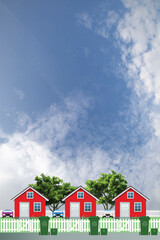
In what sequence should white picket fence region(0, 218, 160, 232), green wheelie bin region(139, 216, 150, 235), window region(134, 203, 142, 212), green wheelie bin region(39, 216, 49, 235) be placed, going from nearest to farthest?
green wheelie bin region(39, 216, 49, 235) → green wheelie bin region(139, 216, 150, 235) → white picket fence region(0, 218, 160, 232) → window region(134, 203, 142, 212)

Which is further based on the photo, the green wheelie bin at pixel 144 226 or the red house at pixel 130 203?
the red house at pixel 130 203

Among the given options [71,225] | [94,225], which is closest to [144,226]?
[94,225]

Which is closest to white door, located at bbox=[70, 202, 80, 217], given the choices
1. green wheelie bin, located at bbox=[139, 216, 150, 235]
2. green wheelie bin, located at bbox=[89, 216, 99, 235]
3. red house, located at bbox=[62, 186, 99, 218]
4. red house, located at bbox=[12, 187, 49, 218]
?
red house, located at bbox=[62, 186, 99, 218]

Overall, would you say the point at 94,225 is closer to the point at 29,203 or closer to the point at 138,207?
the point at 29,203

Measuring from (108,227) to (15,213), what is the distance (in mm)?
23046

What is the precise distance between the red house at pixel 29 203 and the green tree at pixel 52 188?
3527mm

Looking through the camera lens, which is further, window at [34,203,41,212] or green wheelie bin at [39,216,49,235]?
window at [34,203,41,212]

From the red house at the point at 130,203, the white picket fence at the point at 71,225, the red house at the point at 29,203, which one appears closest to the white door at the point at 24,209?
the red house at the point at 29,203

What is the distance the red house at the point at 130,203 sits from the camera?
201ft

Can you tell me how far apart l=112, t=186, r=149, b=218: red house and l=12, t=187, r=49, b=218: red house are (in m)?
11.0

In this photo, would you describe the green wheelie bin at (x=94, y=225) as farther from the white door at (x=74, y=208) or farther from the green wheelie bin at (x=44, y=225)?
the white door at (x=74, y=208)

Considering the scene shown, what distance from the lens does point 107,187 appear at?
227 feet

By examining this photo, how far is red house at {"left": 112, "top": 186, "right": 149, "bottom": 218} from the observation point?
6119 centimetres

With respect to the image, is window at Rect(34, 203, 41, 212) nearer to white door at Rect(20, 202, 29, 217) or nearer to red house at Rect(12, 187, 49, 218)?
red house at Rect(12, 187, 49, 218)
